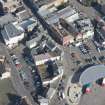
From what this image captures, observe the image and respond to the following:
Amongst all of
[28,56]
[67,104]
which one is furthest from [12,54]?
[67,104]

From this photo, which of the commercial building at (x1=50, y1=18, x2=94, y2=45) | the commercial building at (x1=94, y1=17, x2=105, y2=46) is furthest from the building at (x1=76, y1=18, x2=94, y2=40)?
the commercial building at (x1=94, y1=17, x2=105, y2=46)

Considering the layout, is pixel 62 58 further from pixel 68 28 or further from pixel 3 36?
pixel 3 36

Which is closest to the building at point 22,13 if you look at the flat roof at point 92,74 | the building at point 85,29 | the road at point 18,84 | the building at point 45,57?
the building at point 85,29

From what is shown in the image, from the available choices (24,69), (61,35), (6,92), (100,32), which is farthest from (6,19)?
(100,32)

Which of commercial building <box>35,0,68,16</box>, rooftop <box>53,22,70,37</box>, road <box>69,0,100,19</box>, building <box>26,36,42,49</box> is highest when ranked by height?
commercial building <box>35,0,68,16</box>

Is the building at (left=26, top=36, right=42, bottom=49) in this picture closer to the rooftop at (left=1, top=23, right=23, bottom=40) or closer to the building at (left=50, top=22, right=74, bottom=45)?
the rooftop at (left=1, top=23, right=23, bottom=40)

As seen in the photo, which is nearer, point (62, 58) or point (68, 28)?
point (62, 58)

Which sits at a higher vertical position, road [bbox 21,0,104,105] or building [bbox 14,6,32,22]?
building [bbox 14,6,32,22]
